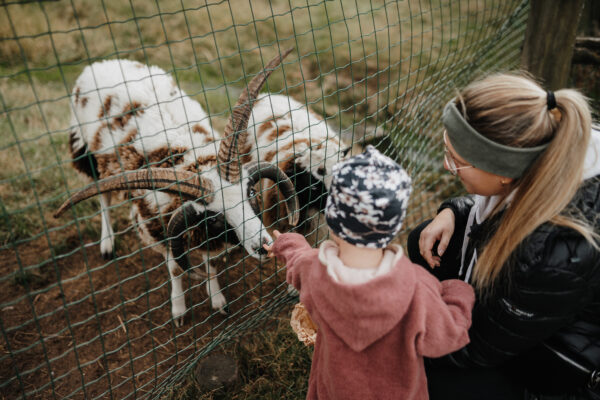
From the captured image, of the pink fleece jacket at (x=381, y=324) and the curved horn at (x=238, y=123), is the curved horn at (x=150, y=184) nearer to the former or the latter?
the curved horn at (x=238, y=123)

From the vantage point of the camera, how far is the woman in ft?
4.50

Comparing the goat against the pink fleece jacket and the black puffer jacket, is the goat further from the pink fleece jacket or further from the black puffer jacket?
the black puffer jacket

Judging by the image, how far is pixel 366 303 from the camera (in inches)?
47.0

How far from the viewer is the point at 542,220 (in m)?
1.41

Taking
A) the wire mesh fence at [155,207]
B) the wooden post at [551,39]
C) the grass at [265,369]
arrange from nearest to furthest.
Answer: the wire mesh fence at [155,207], the grass at [265,369], the wooden post at [551,39]

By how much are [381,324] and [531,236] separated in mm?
616

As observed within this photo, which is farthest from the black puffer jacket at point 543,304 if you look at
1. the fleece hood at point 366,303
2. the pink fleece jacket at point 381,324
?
the fleece hood at point 366,303

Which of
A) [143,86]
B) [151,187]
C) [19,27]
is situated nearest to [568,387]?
[151,187]

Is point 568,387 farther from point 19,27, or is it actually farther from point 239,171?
point 19,27

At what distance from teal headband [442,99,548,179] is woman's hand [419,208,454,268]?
61 cm

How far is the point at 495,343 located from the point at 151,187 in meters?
1.76

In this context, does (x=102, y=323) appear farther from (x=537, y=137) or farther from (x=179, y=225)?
(x=537, y=137)

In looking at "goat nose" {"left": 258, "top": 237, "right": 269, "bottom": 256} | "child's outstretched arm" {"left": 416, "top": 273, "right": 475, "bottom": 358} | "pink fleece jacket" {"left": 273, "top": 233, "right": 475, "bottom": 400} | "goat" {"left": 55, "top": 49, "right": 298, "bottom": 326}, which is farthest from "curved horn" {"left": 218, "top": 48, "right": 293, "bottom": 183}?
"child's outstretched arm" {"left": 416, "top": 273, "right": 475, "bottom": 358}

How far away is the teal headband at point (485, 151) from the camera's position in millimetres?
1396
